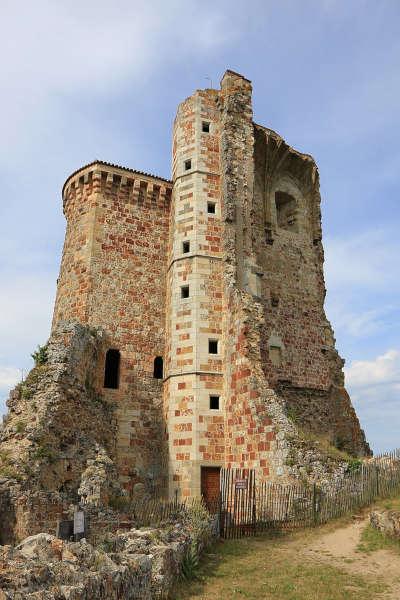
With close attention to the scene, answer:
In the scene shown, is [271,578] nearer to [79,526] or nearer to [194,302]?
[79,526]

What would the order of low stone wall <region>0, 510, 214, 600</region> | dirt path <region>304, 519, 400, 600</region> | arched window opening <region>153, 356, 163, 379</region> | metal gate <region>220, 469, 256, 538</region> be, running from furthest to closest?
arched window opening <region>153, 356, 163, 379</region>
metal gate <region>220, 469, 256, 538</region>
dirt path <region>304, 519, 400, 600</region>
low stone wall <region>0, 510, 214, 600</region>

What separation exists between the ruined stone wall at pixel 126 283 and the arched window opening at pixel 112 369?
0.21 m

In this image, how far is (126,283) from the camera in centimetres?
1900

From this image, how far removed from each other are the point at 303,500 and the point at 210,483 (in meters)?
4.28

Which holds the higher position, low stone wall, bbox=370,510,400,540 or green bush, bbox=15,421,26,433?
green bush, bbox=15,421,26,433

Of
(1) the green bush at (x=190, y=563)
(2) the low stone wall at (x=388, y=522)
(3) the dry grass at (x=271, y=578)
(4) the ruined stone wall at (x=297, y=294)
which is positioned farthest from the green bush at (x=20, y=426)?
(2) the low stone wall at (x=388, y=522)

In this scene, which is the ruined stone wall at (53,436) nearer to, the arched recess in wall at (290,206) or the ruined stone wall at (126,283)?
the ruined stone wall at (126,283)

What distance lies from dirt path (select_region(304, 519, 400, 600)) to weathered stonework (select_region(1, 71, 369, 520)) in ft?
8.67

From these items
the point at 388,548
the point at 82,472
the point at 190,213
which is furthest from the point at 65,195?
the point at 388,548

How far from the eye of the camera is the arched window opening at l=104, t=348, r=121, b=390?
17812mm

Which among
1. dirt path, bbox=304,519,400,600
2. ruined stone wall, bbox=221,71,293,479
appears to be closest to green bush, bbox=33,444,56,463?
ruined stone wall, bbox=221,71,293,479

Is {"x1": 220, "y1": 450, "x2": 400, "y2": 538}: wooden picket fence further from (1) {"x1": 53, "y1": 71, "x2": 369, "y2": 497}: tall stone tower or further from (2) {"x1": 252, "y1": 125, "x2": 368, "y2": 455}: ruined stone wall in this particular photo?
(2) {"x1": 252, "y1": 125, "x2": 368, "y2": 455}: ruined stone wall

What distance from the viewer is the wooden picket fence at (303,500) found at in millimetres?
12086

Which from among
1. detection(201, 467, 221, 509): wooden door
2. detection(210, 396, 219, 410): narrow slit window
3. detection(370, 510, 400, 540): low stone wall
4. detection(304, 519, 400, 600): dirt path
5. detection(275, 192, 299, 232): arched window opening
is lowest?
detection(304, 519, 400, 600): dirt path
